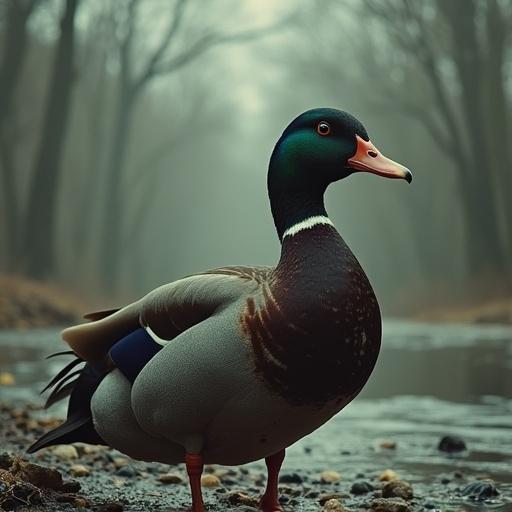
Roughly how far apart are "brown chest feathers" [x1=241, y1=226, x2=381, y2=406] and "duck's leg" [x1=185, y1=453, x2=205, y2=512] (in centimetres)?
40

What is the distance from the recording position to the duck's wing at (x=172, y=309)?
10.0ft

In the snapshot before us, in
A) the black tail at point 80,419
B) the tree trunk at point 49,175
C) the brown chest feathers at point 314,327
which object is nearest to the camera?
the brown chest feathers at point 314,327

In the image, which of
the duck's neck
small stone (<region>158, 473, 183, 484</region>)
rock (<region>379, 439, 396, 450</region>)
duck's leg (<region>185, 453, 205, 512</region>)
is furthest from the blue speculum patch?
rock (<region>379, 439, 396, 450</region>)

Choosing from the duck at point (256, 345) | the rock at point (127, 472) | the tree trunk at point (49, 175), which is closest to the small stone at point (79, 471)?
the rock at point (127, 472)

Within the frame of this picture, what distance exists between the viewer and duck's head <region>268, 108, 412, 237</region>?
3.26m

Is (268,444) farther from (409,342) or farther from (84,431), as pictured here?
(409,342)

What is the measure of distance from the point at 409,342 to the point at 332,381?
10.2 m

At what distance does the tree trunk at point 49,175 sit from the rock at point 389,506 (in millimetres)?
14186

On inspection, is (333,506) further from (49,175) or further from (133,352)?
(49,175)

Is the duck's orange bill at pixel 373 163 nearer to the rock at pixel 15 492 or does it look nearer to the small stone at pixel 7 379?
the rock at pixel 15 492

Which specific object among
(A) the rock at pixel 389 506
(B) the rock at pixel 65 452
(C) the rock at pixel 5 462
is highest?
(C) the rock at pixel 5 462

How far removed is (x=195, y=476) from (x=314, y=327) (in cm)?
63

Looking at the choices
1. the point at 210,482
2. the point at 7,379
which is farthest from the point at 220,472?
the point at 7,379

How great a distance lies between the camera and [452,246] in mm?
34594
